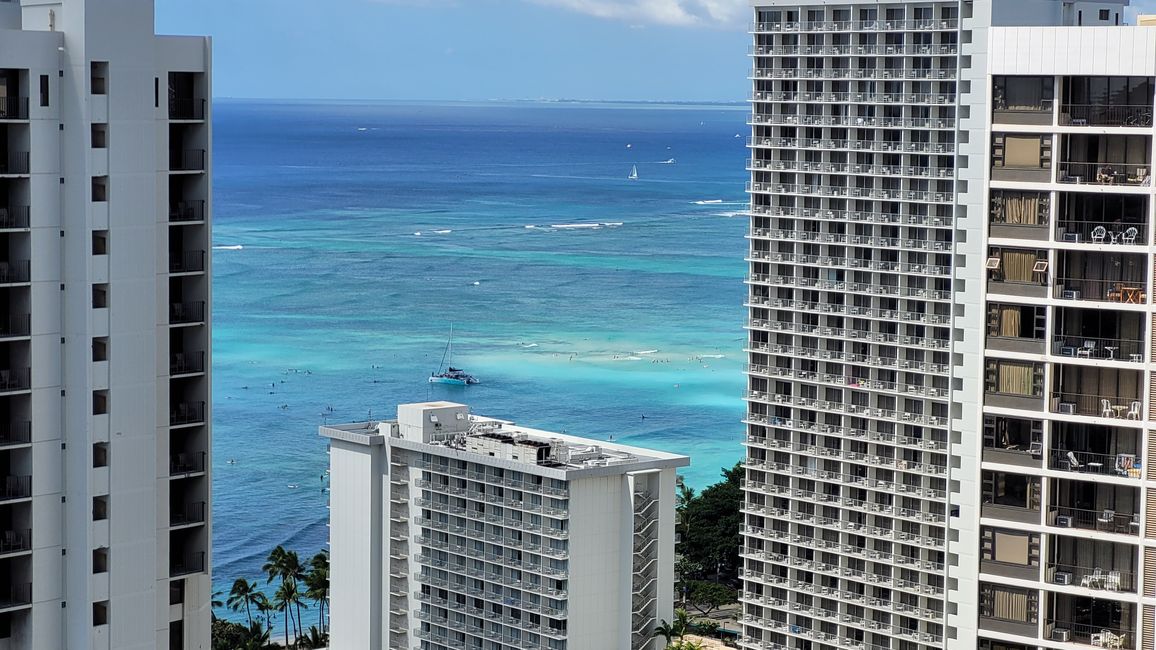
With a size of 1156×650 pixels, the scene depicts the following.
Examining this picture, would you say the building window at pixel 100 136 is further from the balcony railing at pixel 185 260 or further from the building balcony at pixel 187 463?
the building balcony at pixel 187 463

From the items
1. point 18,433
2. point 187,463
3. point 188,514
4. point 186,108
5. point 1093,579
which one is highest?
point 186,108

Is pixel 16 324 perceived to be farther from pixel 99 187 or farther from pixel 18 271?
pixel 99 187

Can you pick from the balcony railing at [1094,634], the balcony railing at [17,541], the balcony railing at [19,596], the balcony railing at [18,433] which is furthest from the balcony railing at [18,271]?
the balcony railing at [1094,634]

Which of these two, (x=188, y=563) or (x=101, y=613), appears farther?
(x=188, y=563)

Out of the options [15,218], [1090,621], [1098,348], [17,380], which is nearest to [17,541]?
[17,380]

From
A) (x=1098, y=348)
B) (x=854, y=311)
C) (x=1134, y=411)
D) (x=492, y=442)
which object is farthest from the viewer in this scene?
(x=492, y=442)

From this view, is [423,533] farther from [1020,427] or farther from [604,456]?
[1020,427]
